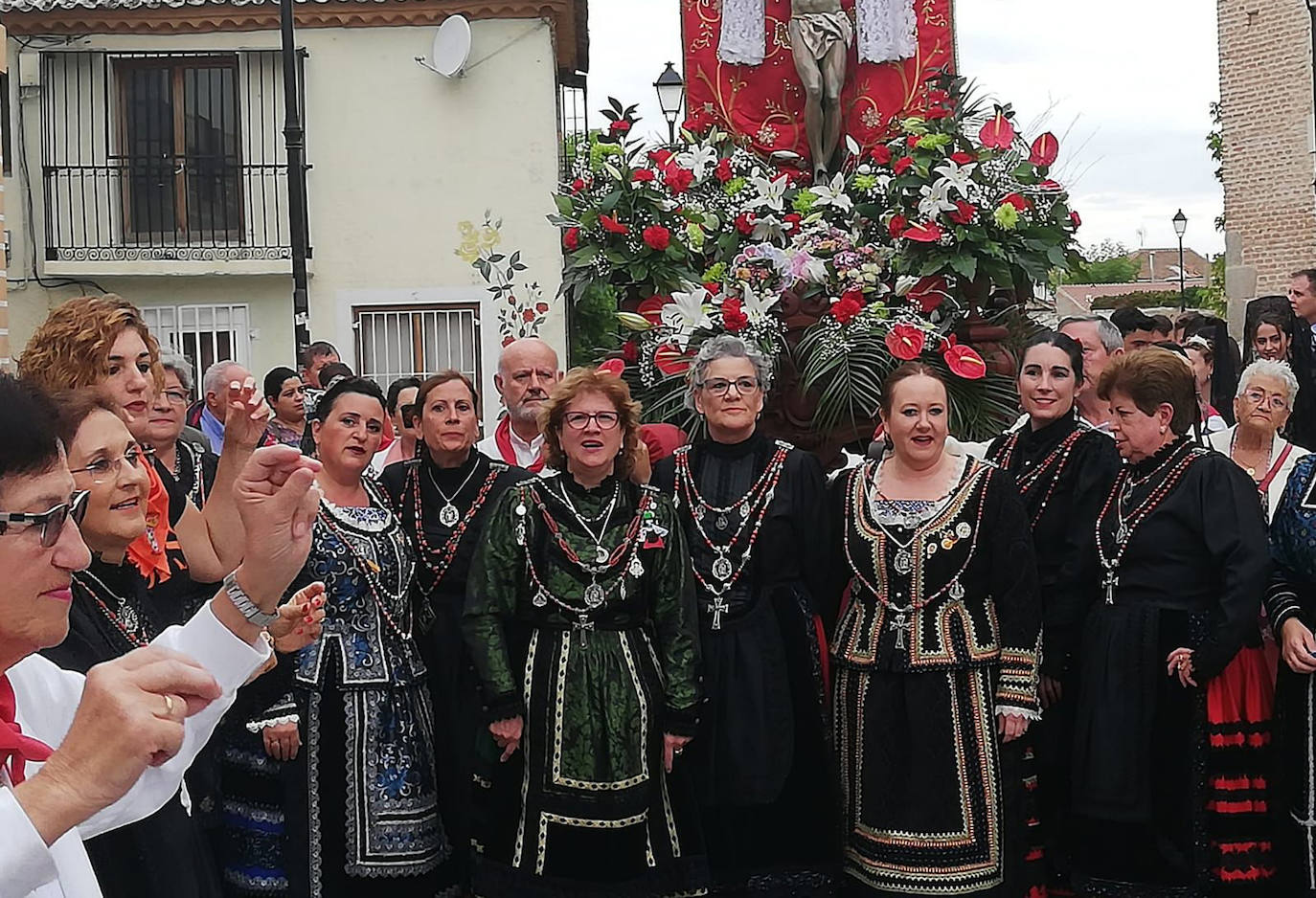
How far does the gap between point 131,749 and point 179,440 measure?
295cm

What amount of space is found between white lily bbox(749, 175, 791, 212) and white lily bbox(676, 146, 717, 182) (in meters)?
0.18

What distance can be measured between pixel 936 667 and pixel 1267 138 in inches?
773

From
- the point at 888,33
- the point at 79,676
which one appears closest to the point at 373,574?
the point at 79,676

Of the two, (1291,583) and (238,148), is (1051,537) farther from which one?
(238,148)

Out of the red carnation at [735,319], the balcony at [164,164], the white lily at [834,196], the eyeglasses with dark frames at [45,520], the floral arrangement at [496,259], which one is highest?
the balcony at [164,164]

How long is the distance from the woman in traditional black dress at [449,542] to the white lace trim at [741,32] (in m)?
2.95

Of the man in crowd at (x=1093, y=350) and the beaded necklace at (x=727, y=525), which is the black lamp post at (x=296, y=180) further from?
the beaded necklace at (x=727, y=525)

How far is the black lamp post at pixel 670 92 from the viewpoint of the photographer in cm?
761

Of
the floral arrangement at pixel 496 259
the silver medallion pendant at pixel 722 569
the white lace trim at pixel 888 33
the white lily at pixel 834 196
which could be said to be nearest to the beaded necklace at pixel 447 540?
the silver medallion pendant at pixel 722 569

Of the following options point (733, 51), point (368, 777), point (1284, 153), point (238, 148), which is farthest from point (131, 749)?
point (1284, 153)

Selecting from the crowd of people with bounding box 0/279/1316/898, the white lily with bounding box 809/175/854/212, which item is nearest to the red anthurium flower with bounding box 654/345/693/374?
the crowd of people with bounding box 0/279/1316/898

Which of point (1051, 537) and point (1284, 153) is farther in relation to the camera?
point (1284, 153)

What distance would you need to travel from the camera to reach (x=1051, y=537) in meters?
4.71

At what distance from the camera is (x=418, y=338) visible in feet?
43.5
